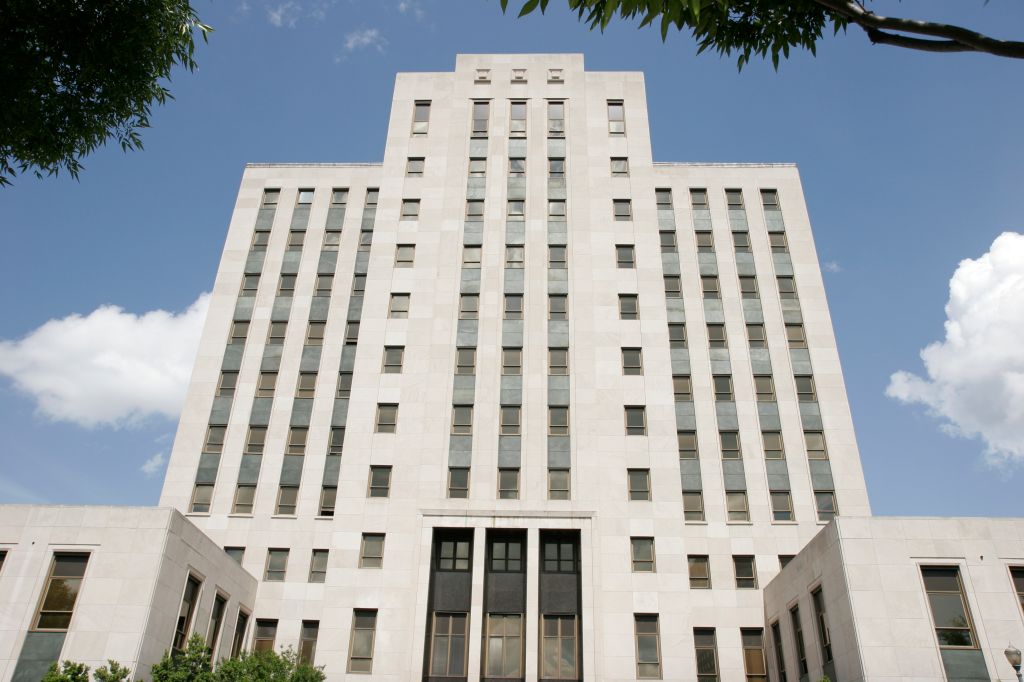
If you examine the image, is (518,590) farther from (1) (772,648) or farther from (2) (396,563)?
(1) (772,648)

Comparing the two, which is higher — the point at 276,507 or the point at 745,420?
the point at 745,420

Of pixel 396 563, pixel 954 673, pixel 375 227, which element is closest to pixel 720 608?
pixel 954 673

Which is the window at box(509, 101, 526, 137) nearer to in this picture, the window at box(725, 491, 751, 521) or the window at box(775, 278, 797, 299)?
the window at box(775, 278, 797, 299)

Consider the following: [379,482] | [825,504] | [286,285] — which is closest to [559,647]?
[379,482]

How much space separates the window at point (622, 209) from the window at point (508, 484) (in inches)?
766

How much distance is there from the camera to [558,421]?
44500mm

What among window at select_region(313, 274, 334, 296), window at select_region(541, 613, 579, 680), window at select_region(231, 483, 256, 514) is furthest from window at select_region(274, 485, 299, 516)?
window at select_region(541, 613, 579, 680)

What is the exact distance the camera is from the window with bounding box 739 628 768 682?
37.6 m

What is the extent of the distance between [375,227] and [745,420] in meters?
26.7

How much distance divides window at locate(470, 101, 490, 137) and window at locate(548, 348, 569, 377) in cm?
1817

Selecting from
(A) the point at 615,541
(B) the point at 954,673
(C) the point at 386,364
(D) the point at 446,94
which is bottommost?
(B) the point at 954,673

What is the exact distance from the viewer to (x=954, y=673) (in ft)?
85.8

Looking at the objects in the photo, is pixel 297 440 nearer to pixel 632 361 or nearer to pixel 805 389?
pixel 632 361

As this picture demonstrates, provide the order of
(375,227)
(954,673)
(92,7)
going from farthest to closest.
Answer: (375,227) < (954,673) < (92,7)
